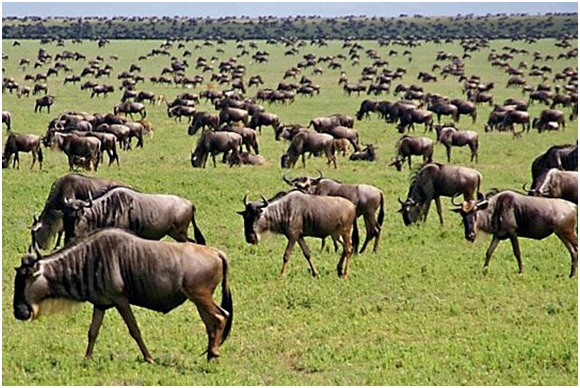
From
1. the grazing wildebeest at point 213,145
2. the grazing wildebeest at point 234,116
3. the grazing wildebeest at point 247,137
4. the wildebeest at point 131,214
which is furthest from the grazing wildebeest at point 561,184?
the grazing wildebeest at point 234,116

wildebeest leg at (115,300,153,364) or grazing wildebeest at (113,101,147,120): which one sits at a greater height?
wildebeest leg at (115,300,153,364)

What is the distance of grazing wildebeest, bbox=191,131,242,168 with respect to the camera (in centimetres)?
2166

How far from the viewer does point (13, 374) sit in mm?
8156

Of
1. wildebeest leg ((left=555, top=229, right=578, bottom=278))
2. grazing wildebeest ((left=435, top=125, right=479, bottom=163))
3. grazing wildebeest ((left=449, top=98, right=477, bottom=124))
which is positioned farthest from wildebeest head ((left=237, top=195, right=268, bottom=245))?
grazing wildebeest ((left=449, top=98, right=477, bottom=124))

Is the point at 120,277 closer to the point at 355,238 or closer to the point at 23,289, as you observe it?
the point at 23,289

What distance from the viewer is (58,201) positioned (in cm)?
1269

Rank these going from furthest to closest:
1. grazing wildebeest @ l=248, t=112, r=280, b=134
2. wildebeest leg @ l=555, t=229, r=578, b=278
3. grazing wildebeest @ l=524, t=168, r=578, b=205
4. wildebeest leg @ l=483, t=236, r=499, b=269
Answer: grazing wildebeest @ l=248, t=112, r=280, b=134 → grazing wildebeest @ l=524, t=168, r=578, b=205 → wildebeest leg @ l=483, t=236, r=499, b=269 → wildebeest leg @ l=555, t=229, r=578, b=278

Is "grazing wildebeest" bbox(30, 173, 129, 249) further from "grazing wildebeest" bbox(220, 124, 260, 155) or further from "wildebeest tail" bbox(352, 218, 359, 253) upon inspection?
"grazing wildebeest" bbox(220, 124, 260, 155)

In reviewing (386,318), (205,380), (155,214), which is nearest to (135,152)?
(155,214)

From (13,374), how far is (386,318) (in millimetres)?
4039

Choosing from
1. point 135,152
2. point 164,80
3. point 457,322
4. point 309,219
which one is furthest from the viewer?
point 164,80

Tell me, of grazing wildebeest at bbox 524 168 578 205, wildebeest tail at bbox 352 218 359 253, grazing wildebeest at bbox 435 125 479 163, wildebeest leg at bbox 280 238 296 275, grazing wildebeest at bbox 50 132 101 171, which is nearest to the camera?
wildebeest leg at bbox 280 238 296 275

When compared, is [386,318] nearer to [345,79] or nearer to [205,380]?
[205,380]

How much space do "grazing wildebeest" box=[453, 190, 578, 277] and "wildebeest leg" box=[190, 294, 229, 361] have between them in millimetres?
4727
